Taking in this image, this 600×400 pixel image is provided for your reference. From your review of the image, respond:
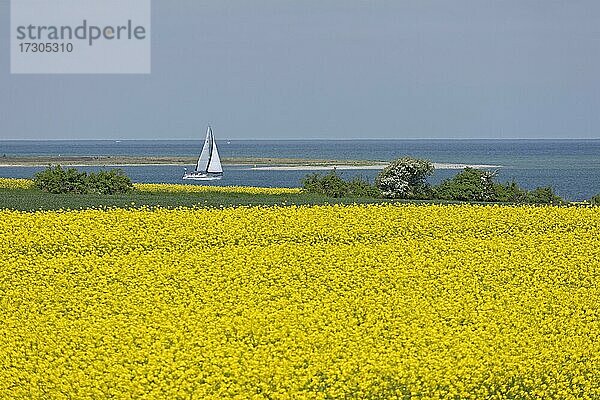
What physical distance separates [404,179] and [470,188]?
305 cm

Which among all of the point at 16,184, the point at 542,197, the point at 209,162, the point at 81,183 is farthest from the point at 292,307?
the point at 209,162

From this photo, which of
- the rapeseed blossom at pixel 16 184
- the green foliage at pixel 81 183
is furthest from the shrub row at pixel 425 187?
the rapeseed blossom at pixel 16 184

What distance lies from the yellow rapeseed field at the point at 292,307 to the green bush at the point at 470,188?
1049cm

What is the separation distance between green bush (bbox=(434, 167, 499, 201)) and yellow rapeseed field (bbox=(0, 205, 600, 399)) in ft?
34.4

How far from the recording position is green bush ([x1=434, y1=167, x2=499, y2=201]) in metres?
30.6

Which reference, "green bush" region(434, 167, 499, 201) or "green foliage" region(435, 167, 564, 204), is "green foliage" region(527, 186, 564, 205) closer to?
"green foliage" region(435, 167, 564, 204)

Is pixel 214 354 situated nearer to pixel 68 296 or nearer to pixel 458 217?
pixel 68 296

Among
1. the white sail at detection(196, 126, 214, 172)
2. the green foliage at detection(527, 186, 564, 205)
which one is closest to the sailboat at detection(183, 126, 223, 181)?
the white sail at detection(196, 126, 214, 172)

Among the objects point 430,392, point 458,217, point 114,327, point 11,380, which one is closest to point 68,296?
point 114,327

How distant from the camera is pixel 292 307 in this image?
12.7 meters

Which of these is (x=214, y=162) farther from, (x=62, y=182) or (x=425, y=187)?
(x=425, y=187)

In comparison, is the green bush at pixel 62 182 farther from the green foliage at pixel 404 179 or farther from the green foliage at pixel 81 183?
the green foliage at pixel 404 179

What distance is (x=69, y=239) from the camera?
17.3 m

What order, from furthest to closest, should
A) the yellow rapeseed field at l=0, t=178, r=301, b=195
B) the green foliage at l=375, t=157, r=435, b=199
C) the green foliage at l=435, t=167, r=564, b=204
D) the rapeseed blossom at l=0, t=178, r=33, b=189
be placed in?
the rapeseed blossom at l=0, t=178, r=33, b=189, the yellow rapeseed field at l=0, t=178, r=301, b=195, the green foliage at l=375, t=157, r=435, b=199, the green foliage at l=435, t=167, r=564, b=204
